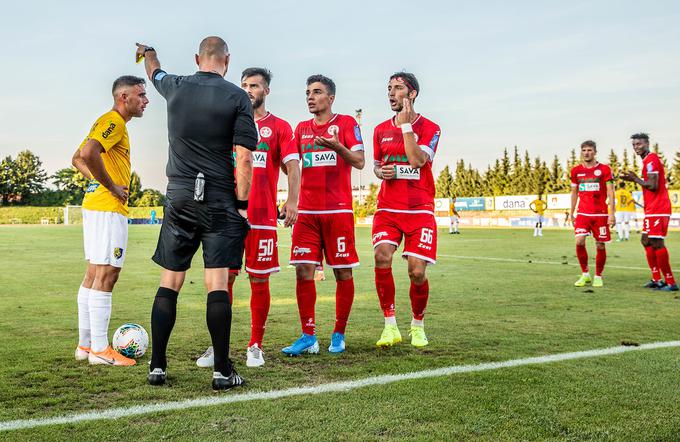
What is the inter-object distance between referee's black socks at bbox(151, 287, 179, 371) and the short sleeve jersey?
1198mm

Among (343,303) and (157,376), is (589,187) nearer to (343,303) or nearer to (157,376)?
(343,303)

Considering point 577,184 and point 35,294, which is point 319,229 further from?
point 577,184

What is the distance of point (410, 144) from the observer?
18.7 ft

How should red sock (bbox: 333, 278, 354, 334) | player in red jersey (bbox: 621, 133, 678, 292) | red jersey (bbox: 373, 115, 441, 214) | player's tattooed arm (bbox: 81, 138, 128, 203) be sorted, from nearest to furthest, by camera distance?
player's tattooed arm (bbox: 81, 138, 128, 203), red sock (bbox: 333, 278, 354, 334), red jersey (bbox: 373, 115, 441, 214), player in red jersey (bbox: 621, 133, 678, 292)

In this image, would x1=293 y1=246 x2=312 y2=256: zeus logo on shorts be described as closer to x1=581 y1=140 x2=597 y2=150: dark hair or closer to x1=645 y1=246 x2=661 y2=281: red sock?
x1=581 y1=140 x2=597 y2=150: dark hair

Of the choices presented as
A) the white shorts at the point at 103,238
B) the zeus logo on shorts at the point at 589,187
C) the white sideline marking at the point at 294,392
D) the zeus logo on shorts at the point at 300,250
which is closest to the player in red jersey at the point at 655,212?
the zeus logo on shorts at the point at 589,187

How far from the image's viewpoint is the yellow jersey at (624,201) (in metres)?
25.8

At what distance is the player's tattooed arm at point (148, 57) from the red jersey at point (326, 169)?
1.46m

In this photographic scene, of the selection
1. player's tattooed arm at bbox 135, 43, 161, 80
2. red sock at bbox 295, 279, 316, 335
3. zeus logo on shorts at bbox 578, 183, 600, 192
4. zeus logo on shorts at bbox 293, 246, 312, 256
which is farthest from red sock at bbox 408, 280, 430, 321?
zeus logo on shorts at bbox 578, 183, 600, 192

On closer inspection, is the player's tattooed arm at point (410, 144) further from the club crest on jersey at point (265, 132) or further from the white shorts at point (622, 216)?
the white shorts at point (622, 216)

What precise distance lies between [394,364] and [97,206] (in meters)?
2.70

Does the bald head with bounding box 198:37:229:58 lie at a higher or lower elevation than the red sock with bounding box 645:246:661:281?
higher

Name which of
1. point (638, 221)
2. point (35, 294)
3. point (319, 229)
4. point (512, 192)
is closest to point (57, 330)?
point (319, 229)

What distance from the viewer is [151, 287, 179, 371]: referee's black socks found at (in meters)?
4.31
